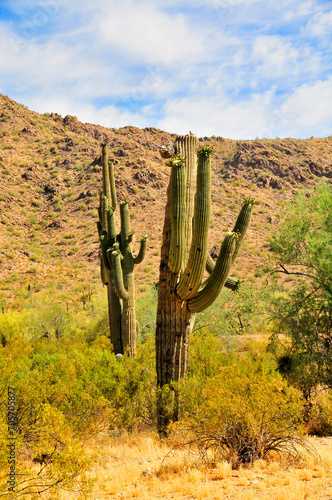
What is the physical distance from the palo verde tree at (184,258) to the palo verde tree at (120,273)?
3917 millimetres

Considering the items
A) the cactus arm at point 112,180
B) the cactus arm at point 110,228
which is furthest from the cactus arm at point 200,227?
the cactus arm at point 112,180

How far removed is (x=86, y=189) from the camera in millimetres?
51375

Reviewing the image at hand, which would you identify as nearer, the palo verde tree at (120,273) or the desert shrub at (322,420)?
the desert shrub at (322,420)

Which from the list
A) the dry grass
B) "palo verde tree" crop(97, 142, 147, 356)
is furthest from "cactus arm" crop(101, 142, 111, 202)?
the dry grass

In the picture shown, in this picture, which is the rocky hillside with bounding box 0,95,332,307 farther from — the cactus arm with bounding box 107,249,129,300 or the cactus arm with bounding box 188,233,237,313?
the cactus arm with bounding box 188,233,237,313

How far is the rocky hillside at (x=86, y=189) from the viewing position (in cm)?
3891

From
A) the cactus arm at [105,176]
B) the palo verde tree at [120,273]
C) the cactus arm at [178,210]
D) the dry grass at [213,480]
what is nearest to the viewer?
the dry grass at [213,480]

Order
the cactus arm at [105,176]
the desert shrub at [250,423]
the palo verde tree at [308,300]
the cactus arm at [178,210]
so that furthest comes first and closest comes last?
the cactus arm at [105,176], the palo verde tree at [308,300], the cactus arm at [178,210], the desert shrub at [250,423]

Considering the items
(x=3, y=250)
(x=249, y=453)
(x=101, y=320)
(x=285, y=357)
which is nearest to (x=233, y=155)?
(x=3, y=250)

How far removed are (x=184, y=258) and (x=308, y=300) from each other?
5.25m

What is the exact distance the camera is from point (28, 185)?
53.3 m

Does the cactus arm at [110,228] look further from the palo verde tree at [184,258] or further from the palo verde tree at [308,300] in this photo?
the palo verde tree at [184,258]

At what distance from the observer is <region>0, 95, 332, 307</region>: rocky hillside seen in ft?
128

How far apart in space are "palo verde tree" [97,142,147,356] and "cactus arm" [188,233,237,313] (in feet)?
14.9
